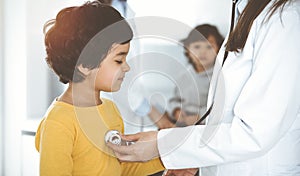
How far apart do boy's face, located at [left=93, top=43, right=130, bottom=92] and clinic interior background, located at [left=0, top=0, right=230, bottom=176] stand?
1158 mm

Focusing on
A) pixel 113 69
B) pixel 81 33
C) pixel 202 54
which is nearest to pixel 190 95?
pixel 113 69

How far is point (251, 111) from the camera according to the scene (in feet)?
2.73

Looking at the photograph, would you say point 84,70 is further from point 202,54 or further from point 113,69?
point 202,54

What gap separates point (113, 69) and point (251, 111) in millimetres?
384

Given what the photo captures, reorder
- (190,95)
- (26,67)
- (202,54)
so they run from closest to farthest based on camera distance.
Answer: (190,95) → (202,54) → (26,67)

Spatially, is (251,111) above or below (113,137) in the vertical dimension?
above

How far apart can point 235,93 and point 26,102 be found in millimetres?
1688

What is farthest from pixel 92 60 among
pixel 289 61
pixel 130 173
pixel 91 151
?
pixel 289 61

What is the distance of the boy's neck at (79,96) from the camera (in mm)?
1062

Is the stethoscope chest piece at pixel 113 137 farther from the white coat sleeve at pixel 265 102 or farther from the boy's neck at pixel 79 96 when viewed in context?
the white coat sleeve at pixel 265 102

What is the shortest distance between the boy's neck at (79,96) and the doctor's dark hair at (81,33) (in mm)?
21

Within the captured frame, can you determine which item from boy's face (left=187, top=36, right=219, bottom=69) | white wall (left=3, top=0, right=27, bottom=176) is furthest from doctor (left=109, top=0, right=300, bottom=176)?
white wall (left=3, top=0, right=27, bottom=176)

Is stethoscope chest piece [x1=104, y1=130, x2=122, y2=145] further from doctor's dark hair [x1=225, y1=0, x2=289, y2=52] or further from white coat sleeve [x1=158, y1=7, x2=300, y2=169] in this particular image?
doctor's dark hair [x1=225, y1=0, x2=289, y2=52]

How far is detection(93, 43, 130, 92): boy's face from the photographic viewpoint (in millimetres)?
1061
